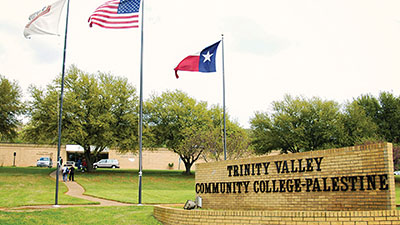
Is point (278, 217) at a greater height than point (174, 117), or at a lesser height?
lesser

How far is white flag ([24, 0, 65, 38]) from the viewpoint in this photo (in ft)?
59.7

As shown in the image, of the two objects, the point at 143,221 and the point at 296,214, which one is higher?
the point at 296,214

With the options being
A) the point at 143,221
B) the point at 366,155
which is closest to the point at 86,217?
the point at 143,221

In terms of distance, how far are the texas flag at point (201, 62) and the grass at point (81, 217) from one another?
798cm

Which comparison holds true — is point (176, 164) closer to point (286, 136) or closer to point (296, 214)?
point (286, 136)

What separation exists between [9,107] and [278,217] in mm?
38829

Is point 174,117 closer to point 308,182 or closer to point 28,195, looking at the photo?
point 28,195

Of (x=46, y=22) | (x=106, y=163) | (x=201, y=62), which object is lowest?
(x=106, y=163)

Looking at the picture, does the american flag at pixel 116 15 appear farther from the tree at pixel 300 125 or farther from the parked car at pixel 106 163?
the parked car at pixel 106 163

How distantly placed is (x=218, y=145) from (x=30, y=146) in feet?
137

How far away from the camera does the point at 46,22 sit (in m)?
18.3

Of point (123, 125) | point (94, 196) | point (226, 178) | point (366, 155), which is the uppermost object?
point (123, 125)

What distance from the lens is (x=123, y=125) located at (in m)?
44.1

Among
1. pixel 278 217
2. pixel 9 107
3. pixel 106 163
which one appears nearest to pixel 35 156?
pixel 106 163
